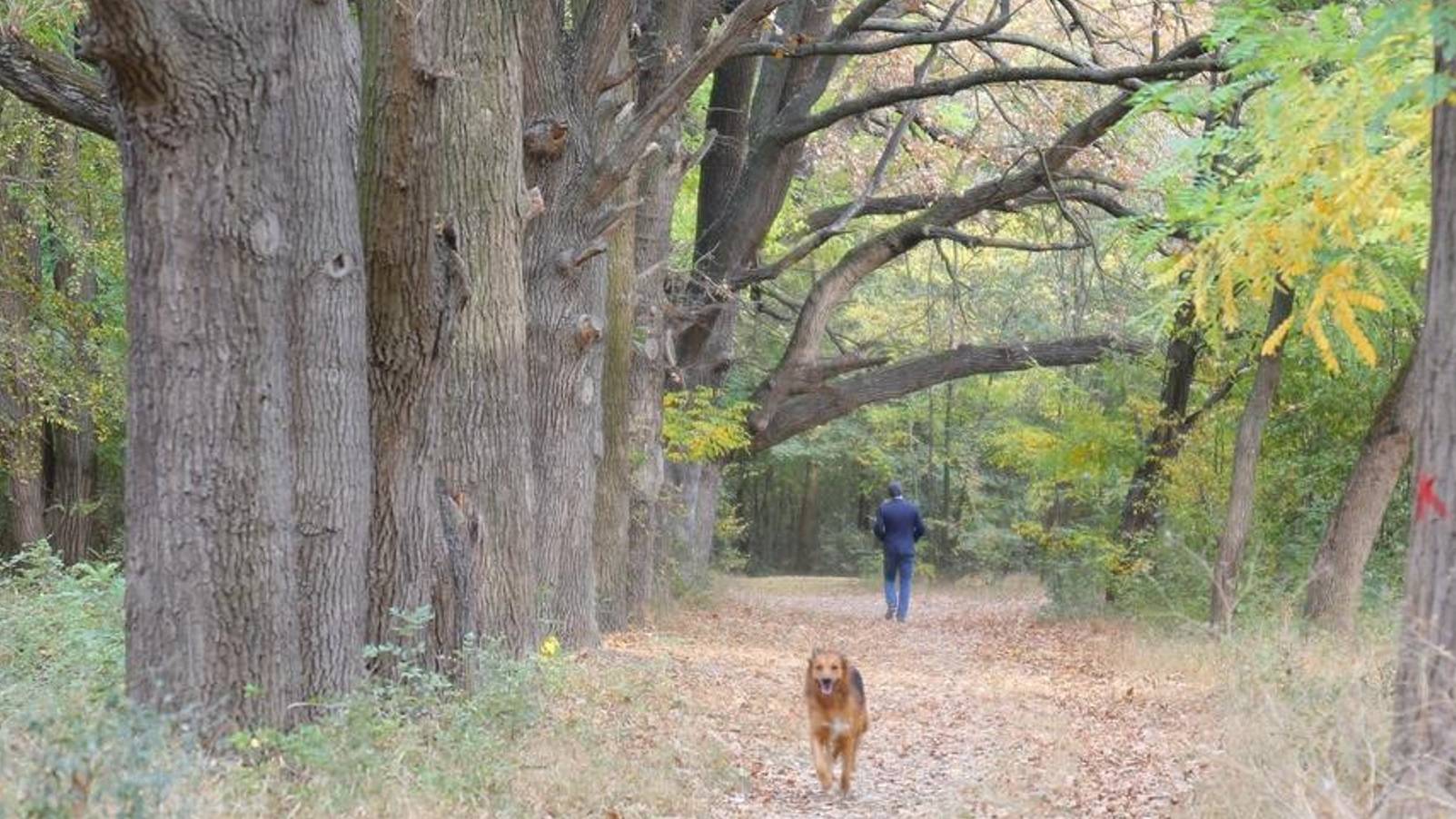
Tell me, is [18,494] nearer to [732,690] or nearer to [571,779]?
[732,690]

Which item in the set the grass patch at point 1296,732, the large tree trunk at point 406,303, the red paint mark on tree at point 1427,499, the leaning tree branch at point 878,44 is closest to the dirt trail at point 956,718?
the grass patch at point 1296,732

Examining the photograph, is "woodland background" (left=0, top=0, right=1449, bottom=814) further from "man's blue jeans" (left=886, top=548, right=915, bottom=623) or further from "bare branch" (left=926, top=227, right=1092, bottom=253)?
"man's blue jeans" (left=886, top=548, right=915, bottom=623)

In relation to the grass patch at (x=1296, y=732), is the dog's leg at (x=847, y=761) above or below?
below

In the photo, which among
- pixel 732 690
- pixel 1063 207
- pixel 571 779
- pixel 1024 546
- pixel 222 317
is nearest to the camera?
pixel 222 317

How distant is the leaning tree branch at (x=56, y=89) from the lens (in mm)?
8984

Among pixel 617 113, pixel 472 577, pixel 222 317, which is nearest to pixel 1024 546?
pixel 617 113

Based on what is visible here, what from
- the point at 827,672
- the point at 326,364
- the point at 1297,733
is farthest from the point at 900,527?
the point at 1297,733

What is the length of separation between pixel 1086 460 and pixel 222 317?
16.8 metres

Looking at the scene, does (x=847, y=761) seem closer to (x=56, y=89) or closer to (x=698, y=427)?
(x=56, y=89)

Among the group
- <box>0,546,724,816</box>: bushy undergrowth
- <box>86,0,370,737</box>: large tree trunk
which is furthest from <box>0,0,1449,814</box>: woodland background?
<box>0,546,724,816</box>: bushy undergrowth

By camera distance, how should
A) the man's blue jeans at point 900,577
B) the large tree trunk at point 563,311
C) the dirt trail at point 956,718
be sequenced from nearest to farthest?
1. the dirt trail at point 956,718
2. the large tree trunk at point 563,311
3. the man's blue jeans at point 900,577

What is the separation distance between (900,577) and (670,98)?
42.7 ft

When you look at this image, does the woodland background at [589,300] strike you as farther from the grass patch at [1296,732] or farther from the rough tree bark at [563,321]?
the grass patch at [1296,732]

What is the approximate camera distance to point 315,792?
22.4 feet
